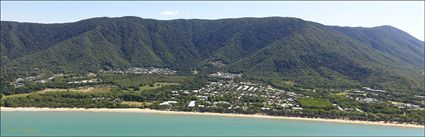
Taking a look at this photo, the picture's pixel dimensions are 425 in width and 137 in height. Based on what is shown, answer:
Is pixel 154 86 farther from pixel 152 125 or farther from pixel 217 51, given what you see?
pixel 217 51

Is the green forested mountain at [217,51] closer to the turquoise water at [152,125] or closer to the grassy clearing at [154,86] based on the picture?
the grassy clearing at [154,86]

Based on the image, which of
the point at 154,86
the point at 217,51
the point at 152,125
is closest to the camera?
the point at 152,125

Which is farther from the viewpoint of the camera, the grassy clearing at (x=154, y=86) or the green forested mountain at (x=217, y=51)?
the green forested mountain at (x=217, y=51)

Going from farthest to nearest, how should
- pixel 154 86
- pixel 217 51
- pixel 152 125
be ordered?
pixel 217 51
pixel 154 86
pixel 152 125

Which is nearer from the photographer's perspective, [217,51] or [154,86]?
[154,86]

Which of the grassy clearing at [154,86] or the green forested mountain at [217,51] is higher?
the green forested mountain at [217,51]

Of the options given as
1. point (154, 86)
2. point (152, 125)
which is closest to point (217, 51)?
point (154, 86)

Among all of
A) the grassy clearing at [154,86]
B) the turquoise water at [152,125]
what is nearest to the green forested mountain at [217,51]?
the grassy clearing at [154,86]
